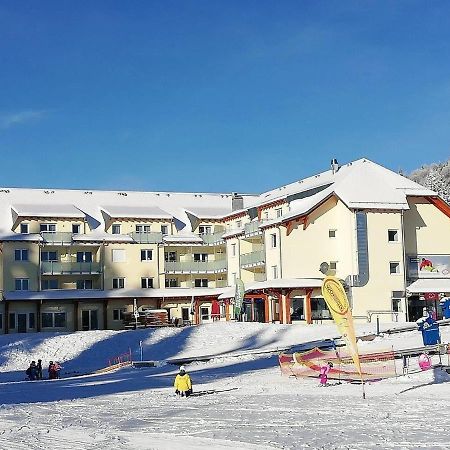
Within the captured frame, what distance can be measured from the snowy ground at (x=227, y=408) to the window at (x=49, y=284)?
14734 millimetres

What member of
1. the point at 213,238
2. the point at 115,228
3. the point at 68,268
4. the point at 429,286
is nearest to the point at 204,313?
the point at 213,238

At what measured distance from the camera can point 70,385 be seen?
3225 cm

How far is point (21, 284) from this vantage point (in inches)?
2185

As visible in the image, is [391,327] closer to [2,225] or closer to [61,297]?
[61,297]

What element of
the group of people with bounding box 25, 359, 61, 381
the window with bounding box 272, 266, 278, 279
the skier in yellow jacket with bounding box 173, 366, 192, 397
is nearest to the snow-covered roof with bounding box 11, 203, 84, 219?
the window with bounding box 272, 266, 278, 279

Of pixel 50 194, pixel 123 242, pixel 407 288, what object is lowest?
pixel 407 288

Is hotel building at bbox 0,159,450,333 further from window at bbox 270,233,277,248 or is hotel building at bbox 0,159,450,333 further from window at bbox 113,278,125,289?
window at bbox 270,233,277,248

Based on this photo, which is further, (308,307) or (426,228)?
(426,228)

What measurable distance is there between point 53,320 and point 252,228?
14804 millimetres

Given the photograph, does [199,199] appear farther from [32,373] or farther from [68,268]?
[32,373]

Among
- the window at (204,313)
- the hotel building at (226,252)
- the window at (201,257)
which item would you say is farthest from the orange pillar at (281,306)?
the window at (201,257)

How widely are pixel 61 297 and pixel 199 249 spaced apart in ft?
40.0

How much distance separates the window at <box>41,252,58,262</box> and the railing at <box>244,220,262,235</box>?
13.4 metres

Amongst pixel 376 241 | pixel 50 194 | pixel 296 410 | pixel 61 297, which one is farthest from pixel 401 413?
pixel 50 194
